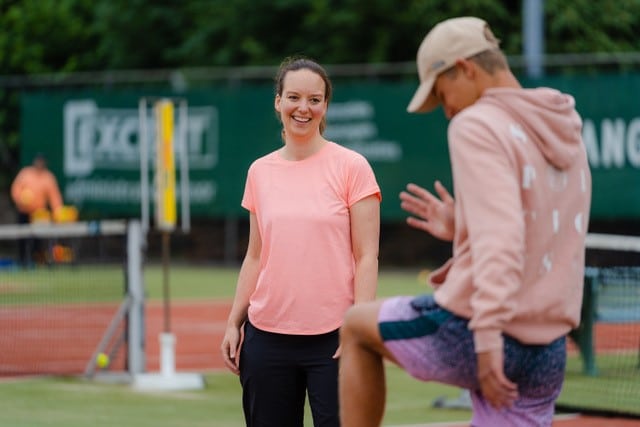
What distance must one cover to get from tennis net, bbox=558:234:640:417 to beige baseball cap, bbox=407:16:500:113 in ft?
20.3

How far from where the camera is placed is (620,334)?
1464 cm

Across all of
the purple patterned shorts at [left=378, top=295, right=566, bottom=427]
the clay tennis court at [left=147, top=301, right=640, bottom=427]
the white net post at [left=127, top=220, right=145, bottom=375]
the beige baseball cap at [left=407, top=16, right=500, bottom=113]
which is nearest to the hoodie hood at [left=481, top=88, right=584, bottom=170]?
the beige baseball cap at [left=407, top=16, right=500, bottom=113]

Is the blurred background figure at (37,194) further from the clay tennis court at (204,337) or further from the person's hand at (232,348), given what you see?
the person's hand at (232,348)

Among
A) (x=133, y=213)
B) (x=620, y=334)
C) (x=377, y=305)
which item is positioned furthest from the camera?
(x=133, y=213)

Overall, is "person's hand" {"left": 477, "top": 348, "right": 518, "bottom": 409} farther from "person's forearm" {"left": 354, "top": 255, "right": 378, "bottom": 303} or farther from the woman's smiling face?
the woman's smiling face

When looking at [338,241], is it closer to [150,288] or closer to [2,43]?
[150,288]

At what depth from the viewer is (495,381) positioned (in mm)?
4609

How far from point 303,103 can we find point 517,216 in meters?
1.58

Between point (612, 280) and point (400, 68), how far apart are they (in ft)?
44.1

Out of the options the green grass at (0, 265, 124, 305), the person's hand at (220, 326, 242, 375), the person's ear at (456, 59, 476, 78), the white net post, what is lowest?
the green grass at (0, 265, 124, 305)

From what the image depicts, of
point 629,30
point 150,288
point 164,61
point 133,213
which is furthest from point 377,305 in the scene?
point 164,61

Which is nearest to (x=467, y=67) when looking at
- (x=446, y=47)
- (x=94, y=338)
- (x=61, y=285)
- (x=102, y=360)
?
(x=446, y=47)

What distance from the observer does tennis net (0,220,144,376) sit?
12555 mm

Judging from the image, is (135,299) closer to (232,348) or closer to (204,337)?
(204,337)
